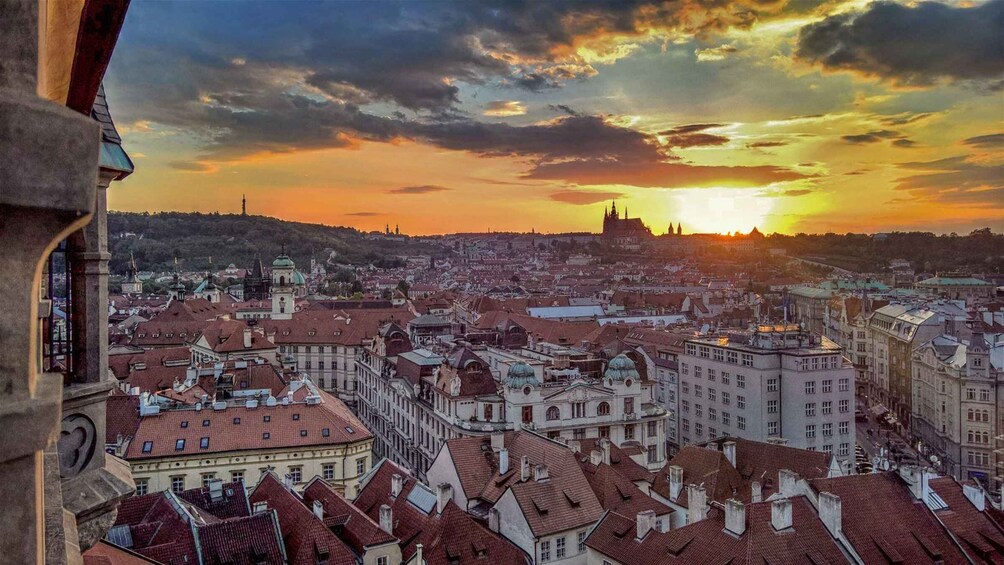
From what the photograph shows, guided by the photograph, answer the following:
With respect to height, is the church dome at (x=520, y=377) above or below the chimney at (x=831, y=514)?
above

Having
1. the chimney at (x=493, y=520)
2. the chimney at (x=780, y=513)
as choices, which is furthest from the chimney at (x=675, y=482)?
the chimney at (x=780, y=513)

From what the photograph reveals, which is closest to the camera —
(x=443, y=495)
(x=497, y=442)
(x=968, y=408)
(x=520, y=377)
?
(x=443, y=495)

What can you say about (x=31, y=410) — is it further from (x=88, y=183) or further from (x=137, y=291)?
(x=137, y=291)

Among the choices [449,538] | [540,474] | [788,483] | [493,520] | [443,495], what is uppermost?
[788,483]

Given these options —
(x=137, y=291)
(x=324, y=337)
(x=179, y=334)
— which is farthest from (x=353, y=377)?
(x=137, y=291)

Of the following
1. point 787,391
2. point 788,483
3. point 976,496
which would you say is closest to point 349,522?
point 788,483

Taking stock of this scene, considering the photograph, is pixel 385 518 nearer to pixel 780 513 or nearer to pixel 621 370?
pixel 780 513

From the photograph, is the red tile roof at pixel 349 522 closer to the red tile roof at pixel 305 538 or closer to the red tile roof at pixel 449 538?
the red tile roof at pixel 305 538
